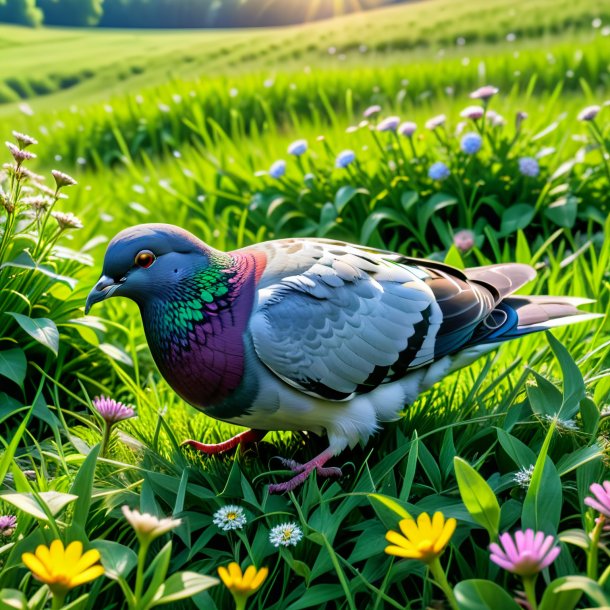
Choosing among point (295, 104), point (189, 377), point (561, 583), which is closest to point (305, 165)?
point (295, 104)

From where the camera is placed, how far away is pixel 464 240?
12.2ft

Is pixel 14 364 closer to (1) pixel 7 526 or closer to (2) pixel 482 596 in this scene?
(1) pixel 7 526

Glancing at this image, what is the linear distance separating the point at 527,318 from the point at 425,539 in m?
1.20

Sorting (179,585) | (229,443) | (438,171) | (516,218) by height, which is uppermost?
(179,585)

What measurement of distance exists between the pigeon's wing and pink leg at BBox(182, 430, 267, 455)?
39cm

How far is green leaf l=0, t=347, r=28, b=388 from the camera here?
2.71 metres

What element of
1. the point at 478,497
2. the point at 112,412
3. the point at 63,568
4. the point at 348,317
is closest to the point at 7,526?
the point at 112,412

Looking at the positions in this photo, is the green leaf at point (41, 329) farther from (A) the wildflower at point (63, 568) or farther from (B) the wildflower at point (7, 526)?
(A) the wildflower at point (63, 568)

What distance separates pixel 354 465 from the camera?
94.3 inches

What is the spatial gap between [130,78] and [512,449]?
6428mm

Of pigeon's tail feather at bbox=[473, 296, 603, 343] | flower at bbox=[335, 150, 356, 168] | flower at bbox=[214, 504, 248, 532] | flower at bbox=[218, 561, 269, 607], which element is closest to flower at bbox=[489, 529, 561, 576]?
flower at bbox=[218, 561, 269, 607]

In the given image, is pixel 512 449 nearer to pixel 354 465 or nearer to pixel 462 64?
pixel 354 465

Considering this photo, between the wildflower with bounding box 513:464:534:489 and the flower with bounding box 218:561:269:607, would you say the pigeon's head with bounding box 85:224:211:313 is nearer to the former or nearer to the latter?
the flower with bounding box 218:561:269:607

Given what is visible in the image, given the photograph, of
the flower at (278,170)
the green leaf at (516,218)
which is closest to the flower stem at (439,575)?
the green leaf at (516,218)
